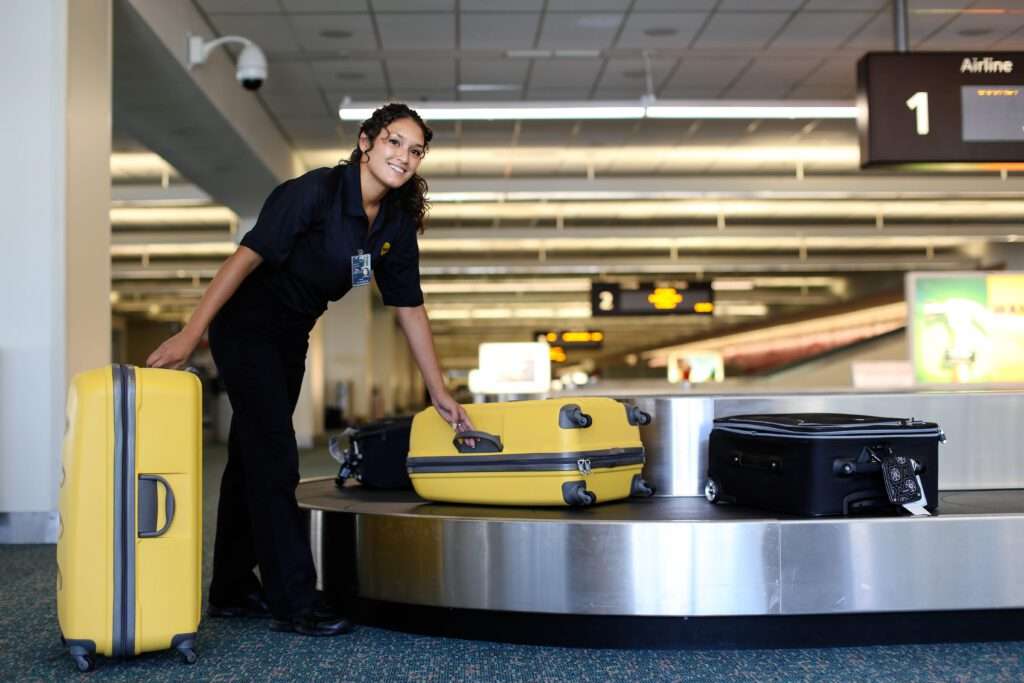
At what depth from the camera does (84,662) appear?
93.0 inches

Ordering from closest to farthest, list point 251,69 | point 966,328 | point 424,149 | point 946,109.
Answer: point 424,149 → point 966,328 → point 946,109 → point 251,69

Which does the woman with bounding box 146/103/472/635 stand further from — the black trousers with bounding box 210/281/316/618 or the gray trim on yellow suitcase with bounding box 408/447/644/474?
the gray trim on yellow suitcase with bounding box 408/447/644/474

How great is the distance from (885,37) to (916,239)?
10225mm

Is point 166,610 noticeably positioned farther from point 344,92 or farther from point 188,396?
point 344,92

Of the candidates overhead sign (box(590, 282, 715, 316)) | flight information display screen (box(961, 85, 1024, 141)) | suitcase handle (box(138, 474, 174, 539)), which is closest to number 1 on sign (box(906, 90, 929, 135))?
flight information display screen (box(961, 85, 1024, 141))

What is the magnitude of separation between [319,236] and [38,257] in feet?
9.49

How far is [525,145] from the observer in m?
12.2

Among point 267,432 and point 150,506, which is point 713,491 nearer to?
point 267,432

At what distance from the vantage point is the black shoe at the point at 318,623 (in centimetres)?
275

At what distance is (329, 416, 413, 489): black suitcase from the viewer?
132 inches

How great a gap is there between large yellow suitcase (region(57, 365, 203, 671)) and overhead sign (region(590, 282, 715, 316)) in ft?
48.9

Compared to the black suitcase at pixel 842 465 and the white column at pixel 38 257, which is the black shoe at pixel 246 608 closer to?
the black suitcase at pixel 842 465

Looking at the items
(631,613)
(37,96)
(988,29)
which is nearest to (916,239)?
(988,29)

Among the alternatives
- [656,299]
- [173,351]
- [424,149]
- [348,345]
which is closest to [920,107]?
[424,149]
